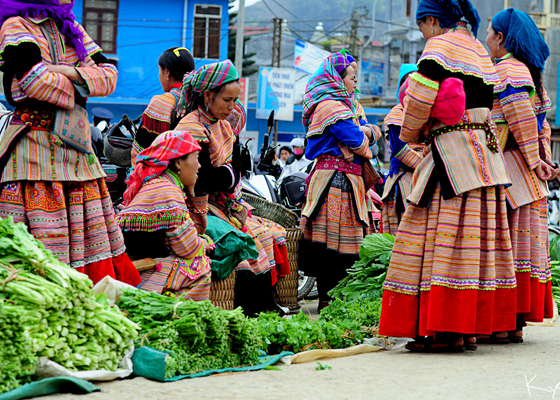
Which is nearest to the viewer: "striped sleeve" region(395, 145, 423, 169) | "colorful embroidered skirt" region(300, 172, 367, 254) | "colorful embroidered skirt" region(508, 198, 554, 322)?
"colorful embroidered skirt" region(508, 198, 554, 322)

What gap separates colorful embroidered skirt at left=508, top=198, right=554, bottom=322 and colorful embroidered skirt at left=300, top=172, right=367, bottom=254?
1.97 m

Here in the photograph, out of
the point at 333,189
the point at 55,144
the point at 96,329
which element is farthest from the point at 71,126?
the point at 333,189

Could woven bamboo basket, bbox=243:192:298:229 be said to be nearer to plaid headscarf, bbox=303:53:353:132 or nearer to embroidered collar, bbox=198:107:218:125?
plaid headscarf, bbox=303:53:353:132

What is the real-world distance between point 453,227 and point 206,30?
29740 millimetres

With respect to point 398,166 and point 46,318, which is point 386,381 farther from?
point 398,166

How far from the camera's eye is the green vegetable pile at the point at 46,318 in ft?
9.73

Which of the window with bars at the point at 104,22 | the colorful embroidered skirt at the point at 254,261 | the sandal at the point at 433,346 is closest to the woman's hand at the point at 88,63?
the colorful embroidered skirt at the point at 254,261

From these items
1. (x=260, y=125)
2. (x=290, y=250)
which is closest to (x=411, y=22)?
(x=260, y=125)

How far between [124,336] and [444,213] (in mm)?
2150

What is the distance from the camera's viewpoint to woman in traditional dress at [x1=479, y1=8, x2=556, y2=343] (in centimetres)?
502

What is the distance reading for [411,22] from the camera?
5256 cm

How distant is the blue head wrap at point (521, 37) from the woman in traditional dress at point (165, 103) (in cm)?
245

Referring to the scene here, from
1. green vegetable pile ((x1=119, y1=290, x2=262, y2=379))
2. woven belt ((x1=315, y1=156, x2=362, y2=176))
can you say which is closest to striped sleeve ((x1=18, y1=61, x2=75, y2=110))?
green vegetable pile ((x1=119, y1=290, x2=262, y2=379))

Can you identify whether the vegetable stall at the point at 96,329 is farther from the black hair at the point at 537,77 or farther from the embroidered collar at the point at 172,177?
the black hair at the point at 537,77
